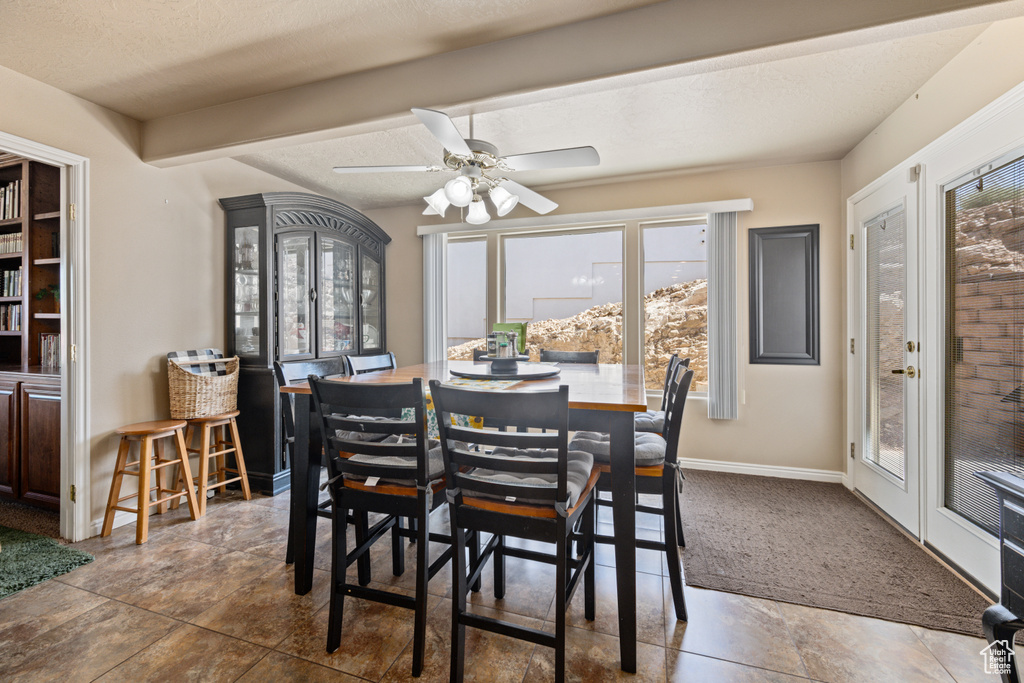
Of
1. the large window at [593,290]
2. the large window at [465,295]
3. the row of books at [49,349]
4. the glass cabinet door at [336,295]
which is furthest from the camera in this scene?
the large window at [465,295]

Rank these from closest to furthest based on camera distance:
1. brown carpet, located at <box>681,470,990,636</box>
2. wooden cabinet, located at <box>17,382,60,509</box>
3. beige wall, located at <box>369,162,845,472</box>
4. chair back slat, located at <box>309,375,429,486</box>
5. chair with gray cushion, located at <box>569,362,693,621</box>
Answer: chair back slat, located at <box>309,375,429,486</box> < chair with gray cushion, located at <box>569,362,693,621</box> < brown carpet, located at <box>681,470,990,636</box> < wooden cabinet, located at <box>17,382,60,509</box> < beige wall, located at <box>369,162,845,472</box>

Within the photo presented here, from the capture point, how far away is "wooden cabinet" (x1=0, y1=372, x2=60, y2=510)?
111 inches

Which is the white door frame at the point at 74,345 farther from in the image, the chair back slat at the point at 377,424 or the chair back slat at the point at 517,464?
the chair back slat at the point at 517,464

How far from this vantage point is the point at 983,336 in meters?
2.05

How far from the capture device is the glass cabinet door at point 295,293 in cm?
342

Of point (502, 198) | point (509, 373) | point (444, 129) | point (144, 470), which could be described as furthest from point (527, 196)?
point (144, 470)

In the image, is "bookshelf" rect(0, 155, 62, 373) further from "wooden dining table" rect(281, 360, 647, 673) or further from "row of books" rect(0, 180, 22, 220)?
"wooden dining table" rect(281, 360, 647, 673)

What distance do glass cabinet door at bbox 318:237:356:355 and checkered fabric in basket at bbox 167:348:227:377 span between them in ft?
2.43

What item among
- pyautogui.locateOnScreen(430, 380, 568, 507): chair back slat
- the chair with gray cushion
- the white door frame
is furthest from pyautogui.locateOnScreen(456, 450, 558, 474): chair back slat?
the white door frame

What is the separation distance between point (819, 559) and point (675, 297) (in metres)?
2.24

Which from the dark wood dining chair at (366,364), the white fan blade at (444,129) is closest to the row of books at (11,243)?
the dark wood dining chair at (366,364)

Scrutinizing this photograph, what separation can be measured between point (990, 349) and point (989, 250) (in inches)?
17.2

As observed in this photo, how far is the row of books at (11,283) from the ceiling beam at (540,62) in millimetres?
1731

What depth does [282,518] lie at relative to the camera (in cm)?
283
